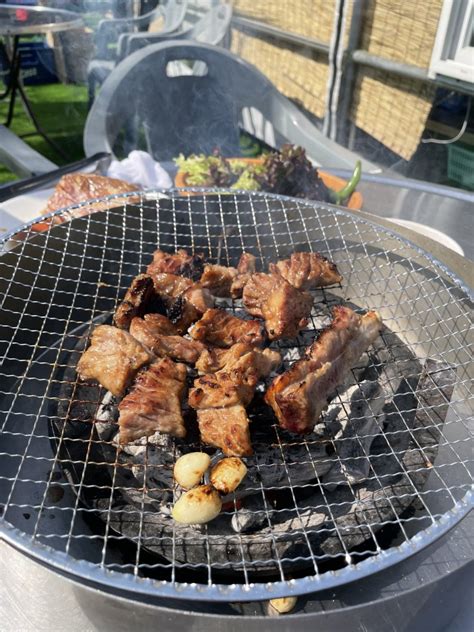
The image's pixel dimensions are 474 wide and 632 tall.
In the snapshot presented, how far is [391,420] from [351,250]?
1.15 m

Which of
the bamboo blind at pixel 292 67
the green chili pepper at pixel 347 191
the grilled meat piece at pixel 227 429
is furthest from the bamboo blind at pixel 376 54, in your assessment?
the grilled meat piece at pixel 227 429

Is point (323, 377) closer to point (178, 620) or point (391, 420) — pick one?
point (391, 420)

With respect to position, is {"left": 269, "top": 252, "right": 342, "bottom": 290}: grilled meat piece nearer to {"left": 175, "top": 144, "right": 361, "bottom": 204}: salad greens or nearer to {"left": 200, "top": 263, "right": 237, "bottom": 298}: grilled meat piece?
{"left": 200, "top": 263, "right": 237, "bottom": 298}: grilled meat piece

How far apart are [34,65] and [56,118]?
180cm

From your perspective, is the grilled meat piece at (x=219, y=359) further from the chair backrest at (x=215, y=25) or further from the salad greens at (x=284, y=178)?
the chair backrest at (x=215, y=25)

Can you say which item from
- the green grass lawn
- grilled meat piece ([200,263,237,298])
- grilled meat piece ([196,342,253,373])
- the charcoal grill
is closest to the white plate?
the charcoal grill

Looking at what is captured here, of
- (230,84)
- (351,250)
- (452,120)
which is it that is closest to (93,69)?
(230,84)

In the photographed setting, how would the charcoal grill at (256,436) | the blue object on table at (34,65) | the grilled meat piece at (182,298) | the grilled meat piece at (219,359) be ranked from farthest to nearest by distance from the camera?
the blue object on table at (34,65), the grilled meat piece at (182,298), the grilled meat piece at (219,359), the charcoal grill at (256,436)

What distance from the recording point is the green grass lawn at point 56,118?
9992 millimetres

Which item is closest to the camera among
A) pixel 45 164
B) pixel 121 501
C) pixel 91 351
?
pixel 121 501

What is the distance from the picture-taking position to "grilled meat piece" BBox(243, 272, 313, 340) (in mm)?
2641

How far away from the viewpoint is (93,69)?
957 centimetres

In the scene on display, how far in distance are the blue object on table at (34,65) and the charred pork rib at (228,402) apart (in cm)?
1070

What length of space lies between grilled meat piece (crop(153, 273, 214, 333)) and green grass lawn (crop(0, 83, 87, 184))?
7.31 meters
